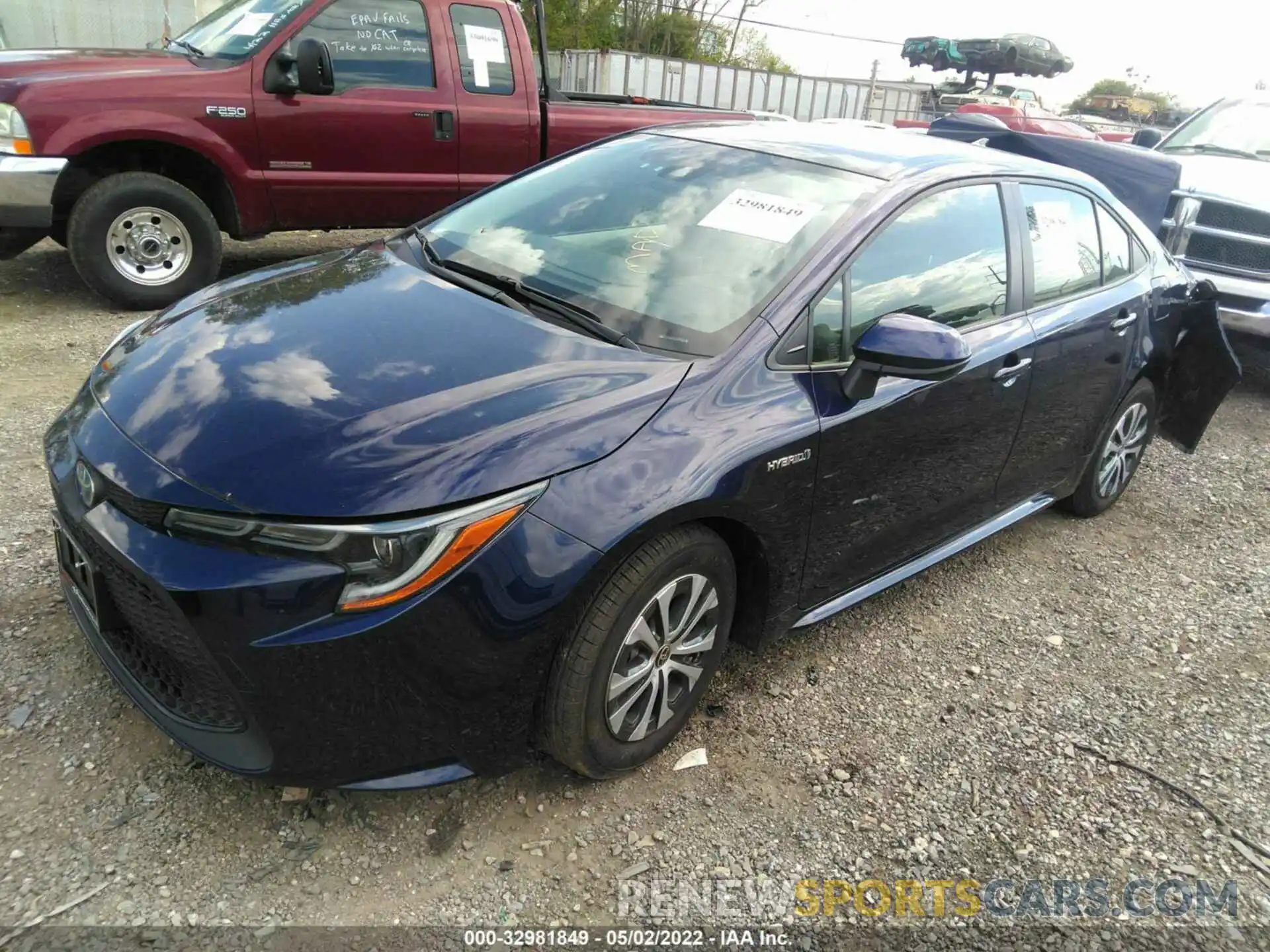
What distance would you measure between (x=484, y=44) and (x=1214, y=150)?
6.00 m

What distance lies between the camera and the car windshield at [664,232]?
8.46 feet

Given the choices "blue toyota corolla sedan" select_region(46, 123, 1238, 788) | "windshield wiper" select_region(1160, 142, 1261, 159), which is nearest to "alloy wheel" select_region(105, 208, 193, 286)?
"blue toyota corolla sedan" select_region(46, 123, 1238, 788)

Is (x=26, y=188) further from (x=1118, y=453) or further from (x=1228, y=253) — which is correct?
(x=1228, y=253)

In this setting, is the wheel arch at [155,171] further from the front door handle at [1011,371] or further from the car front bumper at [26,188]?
the front door handle at [1011,371]

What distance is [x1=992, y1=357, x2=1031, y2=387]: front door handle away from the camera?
10.2ft

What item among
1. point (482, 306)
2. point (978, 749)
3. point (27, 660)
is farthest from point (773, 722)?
point (27, 660)

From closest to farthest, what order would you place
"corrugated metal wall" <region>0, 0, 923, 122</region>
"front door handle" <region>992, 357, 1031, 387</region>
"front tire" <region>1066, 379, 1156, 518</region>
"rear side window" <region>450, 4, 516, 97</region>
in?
"front door handle" <region>992, 357, 1031, 387</region> < "front tire" <region>1066, 379, 1156, 518</region> < "rear side window" <region>450, 4, 516, 97</region> < "corrugated metal wall" <region>0, 0, 923, 122</region>

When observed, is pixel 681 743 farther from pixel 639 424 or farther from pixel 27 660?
pixel 27 660

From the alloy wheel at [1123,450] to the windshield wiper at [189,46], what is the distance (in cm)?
580

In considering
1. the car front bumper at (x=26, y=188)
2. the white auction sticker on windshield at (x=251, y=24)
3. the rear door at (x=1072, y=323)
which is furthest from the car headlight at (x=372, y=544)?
the white auction sticker on windshield at (x=251, y=24)

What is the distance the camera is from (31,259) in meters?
6.77

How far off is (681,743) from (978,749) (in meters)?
0.93

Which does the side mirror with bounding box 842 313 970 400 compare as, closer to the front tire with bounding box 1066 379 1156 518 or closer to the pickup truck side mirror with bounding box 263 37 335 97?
the front tire with bounding box 1066 379 1156 518

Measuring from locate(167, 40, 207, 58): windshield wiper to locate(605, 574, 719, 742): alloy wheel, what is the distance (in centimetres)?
536
